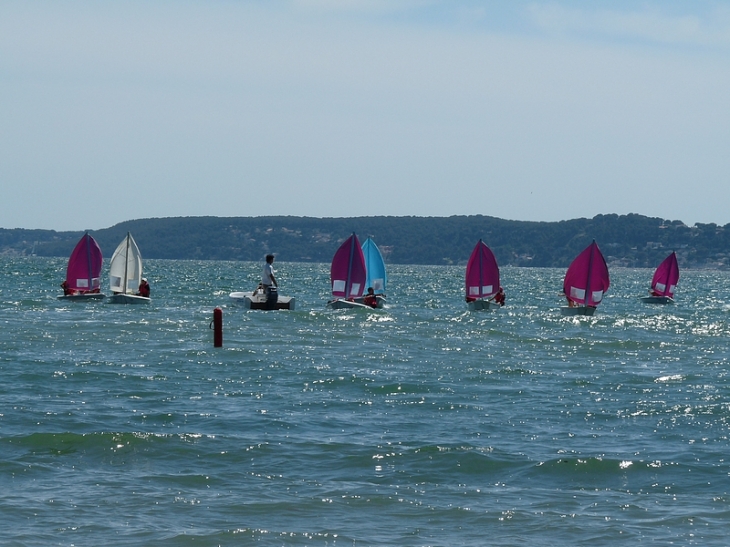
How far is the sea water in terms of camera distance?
31.7 feet

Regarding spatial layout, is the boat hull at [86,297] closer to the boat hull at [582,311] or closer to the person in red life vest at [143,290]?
the person in red life vest at [143,290]

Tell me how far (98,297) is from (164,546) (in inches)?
1235

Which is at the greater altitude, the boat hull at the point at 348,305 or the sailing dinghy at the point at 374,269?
the sailing dinghy at the point at 374,269

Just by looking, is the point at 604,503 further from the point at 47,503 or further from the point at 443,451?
the point at 47,503

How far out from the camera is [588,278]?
3866cm

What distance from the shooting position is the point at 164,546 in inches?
353

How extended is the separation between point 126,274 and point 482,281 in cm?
1272

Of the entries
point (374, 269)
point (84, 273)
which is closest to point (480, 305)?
point (374, 269)

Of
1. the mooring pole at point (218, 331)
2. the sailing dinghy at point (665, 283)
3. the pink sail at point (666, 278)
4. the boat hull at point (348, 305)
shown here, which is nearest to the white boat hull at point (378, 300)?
the boat hull at point (348, 305)

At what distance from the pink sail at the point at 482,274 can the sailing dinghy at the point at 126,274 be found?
11589mm

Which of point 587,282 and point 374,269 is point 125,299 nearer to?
point 374,269

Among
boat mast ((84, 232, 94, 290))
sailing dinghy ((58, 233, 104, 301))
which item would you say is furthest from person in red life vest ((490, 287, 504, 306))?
boat mast ((84, 232, 94, 290))

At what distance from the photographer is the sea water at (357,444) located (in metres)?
9.66

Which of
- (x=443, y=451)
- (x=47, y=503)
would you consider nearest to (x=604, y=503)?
(x=443, y=451)
